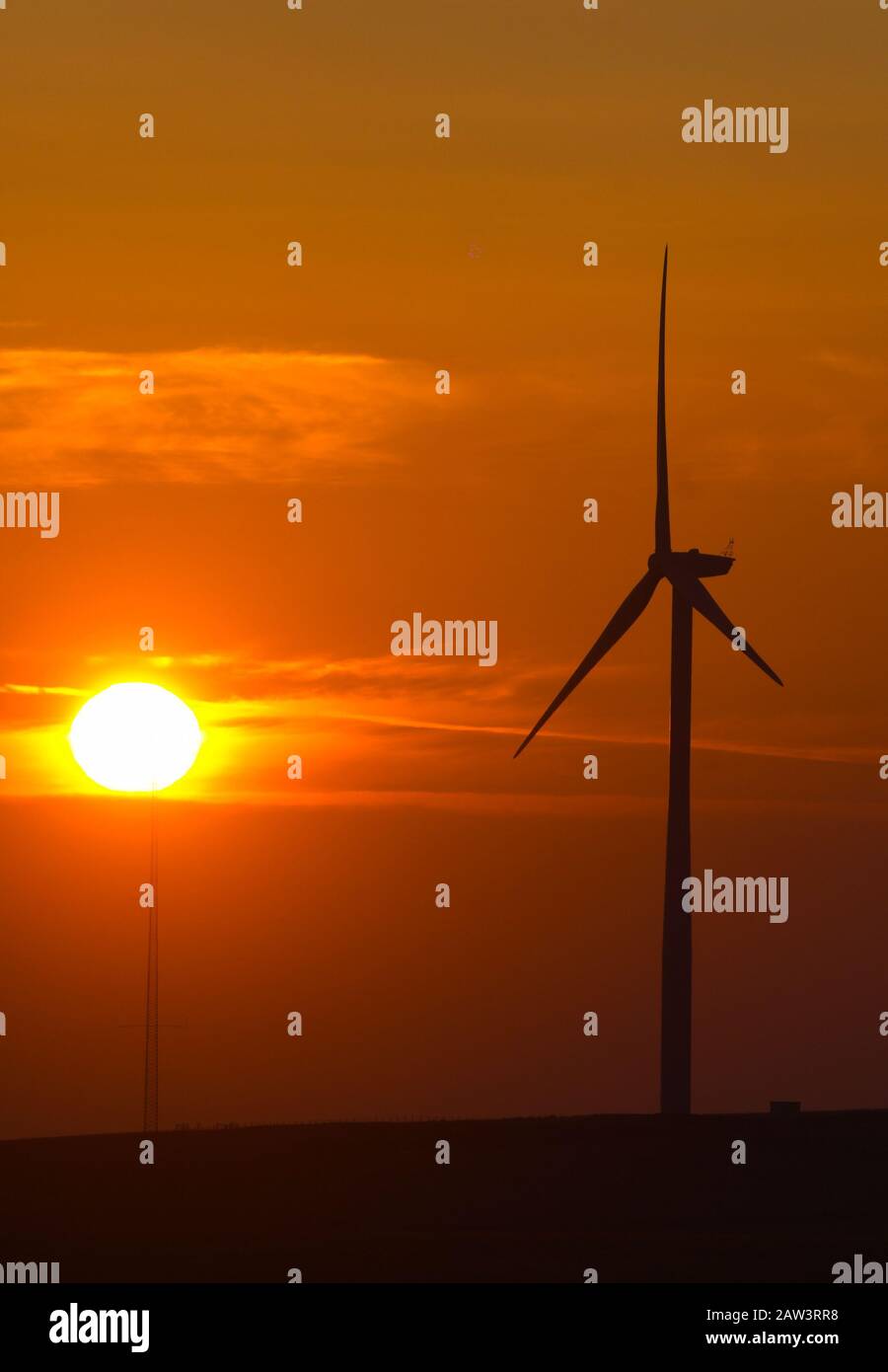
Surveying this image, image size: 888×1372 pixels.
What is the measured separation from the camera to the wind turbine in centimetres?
8731

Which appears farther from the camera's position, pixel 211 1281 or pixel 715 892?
pixel 715 892

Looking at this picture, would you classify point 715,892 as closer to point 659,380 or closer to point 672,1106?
point 672,1106

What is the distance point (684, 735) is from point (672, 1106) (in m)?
13.1

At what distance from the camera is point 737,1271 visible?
2653 inches

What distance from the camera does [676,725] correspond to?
87375mm

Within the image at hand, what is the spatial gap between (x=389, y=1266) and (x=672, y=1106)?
2433cm

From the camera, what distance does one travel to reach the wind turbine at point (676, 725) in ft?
286

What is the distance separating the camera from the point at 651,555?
8925 cm
